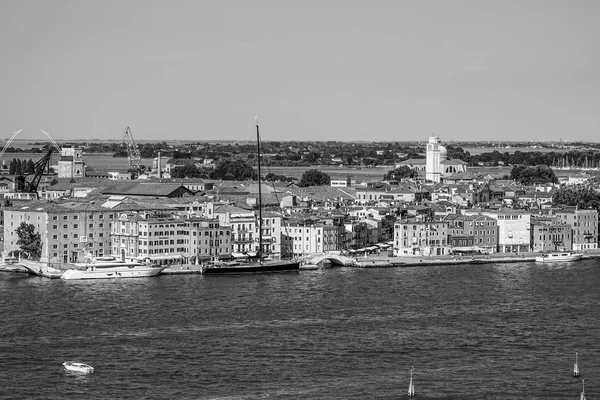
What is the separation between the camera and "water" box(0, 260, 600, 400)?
15.6 meters

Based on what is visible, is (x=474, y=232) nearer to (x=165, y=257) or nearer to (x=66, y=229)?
(x=165, y=257)

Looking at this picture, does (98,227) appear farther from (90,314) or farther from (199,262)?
(90,314)

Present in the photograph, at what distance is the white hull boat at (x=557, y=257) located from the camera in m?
30.1

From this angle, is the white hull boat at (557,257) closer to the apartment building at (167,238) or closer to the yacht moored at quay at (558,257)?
the yacht moored at quay at (558,257)

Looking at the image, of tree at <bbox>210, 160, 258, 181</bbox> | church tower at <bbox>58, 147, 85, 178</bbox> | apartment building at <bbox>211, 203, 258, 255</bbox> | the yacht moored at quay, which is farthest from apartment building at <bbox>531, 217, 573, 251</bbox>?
tree at <bbox>210, 160, 258, 181</bbox>

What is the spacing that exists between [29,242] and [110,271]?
2.97 m

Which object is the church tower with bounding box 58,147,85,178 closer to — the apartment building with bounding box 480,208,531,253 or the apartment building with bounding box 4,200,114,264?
the apartment building with bounding box 4,200,114,264

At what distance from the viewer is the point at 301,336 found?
18.8m

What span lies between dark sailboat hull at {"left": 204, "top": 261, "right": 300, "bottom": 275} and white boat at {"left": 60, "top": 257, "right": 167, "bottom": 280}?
1213 mm

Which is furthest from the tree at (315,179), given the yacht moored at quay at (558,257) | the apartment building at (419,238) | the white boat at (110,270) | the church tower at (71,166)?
the white boat at (110,270)

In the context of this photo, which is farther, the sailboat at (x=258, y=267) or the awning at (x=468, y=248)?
the awning at (x=468, y=248)

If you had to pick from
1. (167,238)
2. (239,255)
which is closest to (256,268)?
(239,255)

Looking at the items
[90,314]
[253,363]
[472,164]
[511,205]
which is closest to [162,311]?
[90,314]

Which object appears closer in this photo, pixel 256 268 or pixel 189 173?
pixel 256 268
